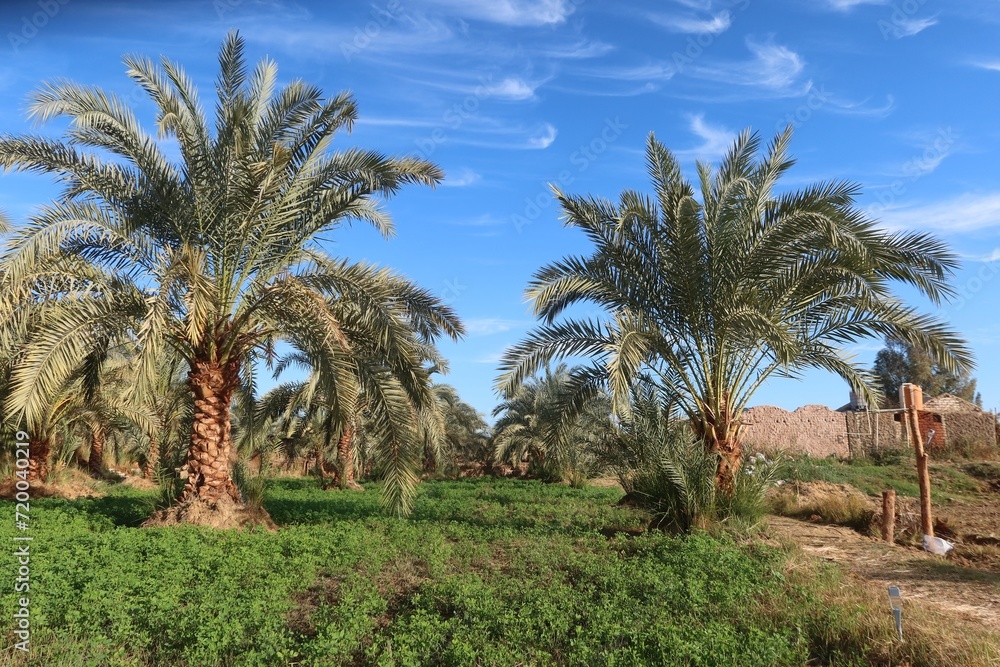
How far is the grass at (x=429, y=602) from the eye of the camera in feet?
17.1

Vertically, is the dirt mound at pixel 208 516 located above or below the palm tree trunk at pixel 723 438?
below

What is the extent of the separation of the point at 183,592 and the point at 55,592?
1.15 metres

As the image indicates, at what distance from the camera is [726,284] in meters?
10.8

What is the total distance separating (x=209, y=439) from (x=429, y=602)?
21.6 ft

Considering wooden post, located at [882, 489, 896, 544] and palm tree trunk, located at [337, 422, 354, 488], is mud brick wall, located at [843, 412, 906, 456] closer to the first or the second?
wooden post, located at [882, 489, 896, 544]

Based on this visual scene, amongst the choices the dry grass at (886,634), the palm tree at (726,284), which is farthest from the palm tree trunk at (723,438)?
the dry grass at (886,634)

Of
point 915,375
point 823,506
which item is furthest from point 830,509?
point 915,375

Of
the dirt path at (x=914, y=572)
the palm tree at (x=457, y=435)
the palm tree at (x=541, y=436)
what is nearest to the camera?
the dirt path at (x=914, y=572)

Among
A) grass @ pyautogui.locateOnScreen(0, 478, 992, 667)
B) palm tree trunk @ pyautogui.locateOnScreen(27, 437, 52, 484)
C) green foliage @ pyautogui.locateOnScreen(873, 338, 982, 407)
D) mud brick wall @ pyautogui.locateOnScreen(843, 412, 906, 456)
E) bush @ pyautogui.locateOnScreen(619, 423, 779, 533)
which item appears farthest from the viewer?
green foliage @ pyautogui.locateOnScreen(873, 338, 982, 407)

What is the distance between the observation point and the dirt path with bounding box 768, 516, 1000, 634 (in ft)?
21.9

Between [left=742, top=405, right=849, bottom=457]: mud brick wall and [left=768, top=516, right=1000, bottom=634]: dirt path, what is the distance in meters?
15.7

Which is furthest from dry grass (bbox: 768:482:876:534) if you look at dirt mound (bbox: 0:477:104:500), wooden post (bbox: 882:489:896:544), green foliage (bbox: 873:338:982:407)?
green foliage (bbox: 873:338:982:407)

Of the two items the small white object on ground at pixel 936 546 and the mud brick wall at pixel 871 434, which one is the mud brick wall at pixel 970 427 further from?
the small white object on ground at pixel 936 546

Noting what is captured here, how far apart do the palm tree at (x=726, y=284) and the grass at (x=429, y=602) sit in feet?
9.22
